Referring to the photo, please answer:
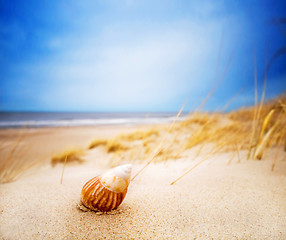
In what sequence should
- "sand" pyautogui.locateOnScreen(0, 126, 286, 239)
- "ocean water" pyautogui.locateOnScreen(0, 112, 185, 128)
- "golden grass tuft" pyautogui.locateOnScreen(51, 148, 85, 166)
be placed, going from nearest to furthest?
1. "sand" pyautogui.locateOnScreen(0, 126, 286, 239)
2. "golden grass tuft" pyautogui.locateOnScreen(51, 148, 85, 166)
3. "ocean water" pyautogui.locateOnScreen(0, 112, 185, 128)

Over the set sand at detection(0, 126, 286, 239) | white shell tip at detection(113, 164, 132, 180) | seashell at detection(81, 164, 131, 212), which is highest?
white shell tip at detection(113, 164, 132, 180)

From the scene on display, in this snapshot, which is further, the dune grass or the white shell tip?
the dune grass

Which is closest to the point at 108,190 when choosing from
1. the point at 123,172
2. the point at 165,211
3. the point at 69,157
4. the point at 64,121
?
the point at 123,172

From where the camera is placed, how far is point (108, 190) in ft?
2.79

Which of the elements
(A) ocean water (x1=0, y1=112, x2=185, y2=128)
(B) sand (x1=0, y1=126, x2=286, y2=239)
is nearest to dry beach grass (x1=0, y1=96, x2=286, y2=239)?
(B) sand (x1=0, y1=126, x2=286, y2=239)

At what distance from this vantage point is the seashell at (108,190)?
854mm

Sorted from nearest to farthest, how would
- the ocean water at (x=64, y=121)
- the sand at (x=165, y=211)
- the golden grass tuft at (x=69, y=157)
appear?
the sand at (x=165, y=211) < the golden grass tuft at (x=69, y=157) < the ocean water at (x=64, y=121)

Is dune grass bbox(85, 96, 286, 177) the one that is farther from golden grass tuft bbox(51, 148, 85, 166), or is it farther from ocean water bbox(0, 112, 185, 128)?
ocean water bbox(0, 112, 185, 128)

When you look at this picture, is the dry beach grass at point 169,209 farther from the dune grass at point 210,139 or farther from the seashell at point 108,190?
the dune grass at point 210,139

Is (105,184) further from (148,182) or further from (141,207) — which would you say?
(148,182)

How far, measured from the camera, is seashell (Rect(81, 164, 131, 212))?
0.85 metres

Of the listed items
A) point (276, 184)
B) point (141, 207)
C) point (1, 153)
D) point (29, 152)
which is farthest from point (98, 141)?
point (276, 184)


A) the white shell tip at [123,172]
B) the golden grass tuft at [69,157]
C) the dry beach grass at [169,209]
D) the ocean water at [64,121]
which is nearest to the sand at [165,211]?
the dry beach grass at [169,209]

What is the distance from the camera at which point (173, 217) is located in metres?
0.91
